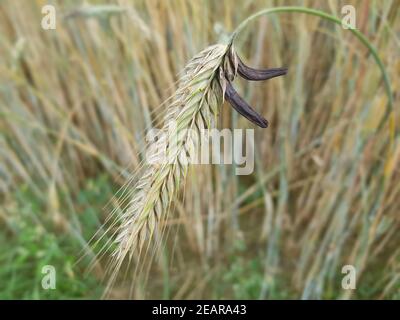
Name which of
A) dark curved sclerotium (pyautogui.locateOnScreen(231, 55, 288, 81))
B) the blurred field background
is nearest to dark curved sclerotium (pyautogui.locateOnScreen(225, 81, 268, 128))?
dark curved sclerotium (pyautogui.locateOnScreen(231, 55, 288, 81))

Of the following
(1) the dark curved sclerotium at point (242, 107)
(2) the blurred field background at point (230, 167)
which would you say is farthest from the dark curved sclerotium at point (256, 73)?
(2) the blurred field background at point (230, 167)

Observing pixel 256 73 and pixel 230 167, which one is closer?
pixel 256 73

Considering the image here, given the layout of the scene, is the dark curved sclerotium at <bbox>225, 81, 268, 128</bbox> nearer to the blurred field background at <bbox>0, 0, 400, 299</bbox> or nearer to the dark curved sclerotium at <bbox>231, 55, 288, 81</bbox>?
the dark curved sclerotium at <bbox>231, 55, 288, 81</bbox>

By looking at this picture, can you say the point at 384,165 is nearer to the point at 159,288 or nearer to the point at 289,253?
the point at 289,253

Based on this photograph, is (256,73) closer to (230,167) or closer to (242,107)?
(242,107)

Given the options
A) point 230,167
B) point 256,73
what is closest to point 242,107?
point 256,73

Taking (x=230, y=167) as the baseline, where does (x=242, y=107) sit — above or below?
above

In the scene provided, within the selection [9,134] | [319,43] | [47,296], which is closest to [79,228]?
[47,296]

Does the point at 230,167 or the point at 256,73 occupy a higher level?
the point at 256,73

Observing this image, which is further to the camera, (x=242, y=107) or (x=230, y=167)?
(x=230, y=167)
